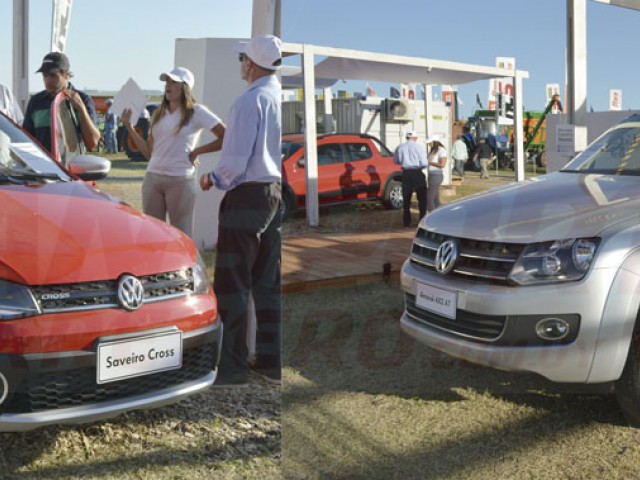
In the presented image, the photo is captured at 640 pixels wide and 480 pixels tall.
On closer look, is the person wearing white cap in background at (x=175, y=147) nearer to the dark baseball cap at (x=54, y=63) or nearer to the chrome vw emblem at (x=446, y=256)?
the dark baseball cap at (x=54, y=63)

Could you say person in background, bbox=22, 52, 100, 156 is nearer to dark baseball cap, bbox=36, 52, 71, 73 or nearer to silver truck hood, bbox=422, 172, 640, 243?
dark baseball cap, bbox=36, 52, 71, 73

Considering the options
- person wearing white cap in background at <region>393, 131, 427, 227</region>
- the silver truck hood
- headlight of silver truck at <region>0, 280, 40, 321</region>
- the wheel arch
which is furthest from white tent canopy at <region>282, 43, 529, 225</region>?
headlight of silver truck at <region>0, 280, 40, 321</region>

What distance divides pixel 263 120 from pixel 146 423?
4.98ft

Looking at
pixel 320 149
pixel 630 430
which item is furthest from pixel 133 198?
pixel 320 149

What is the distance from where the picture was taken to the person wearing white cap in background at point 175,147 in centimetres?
374

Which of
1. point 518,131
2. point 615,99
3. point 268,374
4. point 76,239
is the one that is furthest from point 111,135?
point 518,131

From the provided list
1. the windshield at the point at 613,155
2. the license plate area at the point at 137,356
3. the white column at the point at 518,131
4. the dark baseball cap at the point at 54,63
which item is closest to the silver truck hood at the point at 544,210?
the windshield at the point at 613,155

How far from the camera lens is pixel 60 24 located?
3.45 meters

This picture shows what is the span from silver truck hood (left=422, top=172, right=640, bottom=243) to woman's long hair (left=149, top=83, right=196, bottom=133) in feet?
4.58

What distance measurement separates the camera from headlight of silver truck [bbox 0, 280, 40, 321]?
240cm

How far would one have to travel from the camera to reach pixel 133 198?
385 centimetres

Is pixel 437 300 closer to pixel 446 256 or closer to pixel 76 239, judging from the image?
pixel 446 256

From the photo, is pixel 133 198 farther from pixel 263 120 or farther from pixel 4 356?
pixel 4 356

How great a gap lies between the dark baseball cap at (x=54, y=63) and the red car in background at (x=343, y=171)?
26.2 ft
